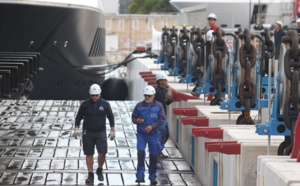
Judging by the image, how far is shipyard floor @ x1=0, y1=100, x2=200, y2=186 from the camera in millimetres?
13414

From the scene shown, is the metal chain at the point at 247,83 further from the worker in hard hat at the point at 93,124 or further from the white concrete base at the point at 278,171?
the white concrete base at the point at 278,171

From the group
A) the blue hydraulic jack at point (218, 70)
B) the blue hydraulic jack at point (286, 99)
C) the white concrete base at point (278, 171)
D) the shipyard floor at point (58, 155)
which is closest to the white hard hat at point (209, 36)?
the blue hydraulic jack at point (218, 70)

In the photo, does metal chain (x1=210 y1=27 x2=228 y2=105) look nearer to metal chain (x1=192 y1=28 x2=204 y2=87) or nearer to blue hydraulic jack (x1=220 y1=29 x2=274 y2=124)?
blue hydraulic jack (x1=220 y1=29 x2=274 y2=124)

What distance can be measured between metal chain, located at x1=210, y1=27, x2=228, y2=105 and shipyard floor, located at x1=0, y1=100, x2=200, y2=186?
4.34ft

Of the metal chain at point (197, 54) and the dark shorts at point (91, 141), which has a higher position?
the metal chain at point (197, 54)

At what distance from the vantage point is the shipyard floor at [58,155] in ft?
44.0

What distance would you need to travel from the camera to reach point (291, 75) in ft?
29.3

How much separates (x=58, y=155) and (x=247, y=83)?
481cm

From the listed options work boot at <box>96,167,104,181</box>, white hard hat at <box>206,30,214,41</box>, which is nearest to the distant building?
white hard hat at <box>206,30,214,41</box>

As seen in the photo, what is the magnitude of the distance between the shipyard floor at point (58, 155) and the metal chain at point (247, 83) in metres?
1.60

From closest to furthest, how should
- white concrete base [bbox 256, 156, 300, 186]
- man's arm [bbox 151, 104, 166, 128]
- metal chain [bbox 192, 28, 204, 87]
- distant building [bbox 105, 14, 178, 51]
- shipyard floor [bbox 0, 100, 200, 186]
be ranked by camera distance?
1. white concrete base [bbox 256, 156, 300, 186]
2. man's arm [bbox 151, 104, 166, 128]
3. shipyard floor [bbox 0, 100, 200, 186]
4. metal chain [bbox 192, 28, 204, 87]
5. distant building [bbox 105, 14, 178, 51]

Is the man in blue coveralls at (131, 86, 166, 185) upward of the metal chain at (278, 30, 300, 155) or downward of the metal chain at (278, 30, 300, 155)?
downward

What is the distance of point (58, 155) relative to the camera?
621 inches

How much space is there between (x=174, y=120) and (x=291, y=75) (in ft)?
28.5
